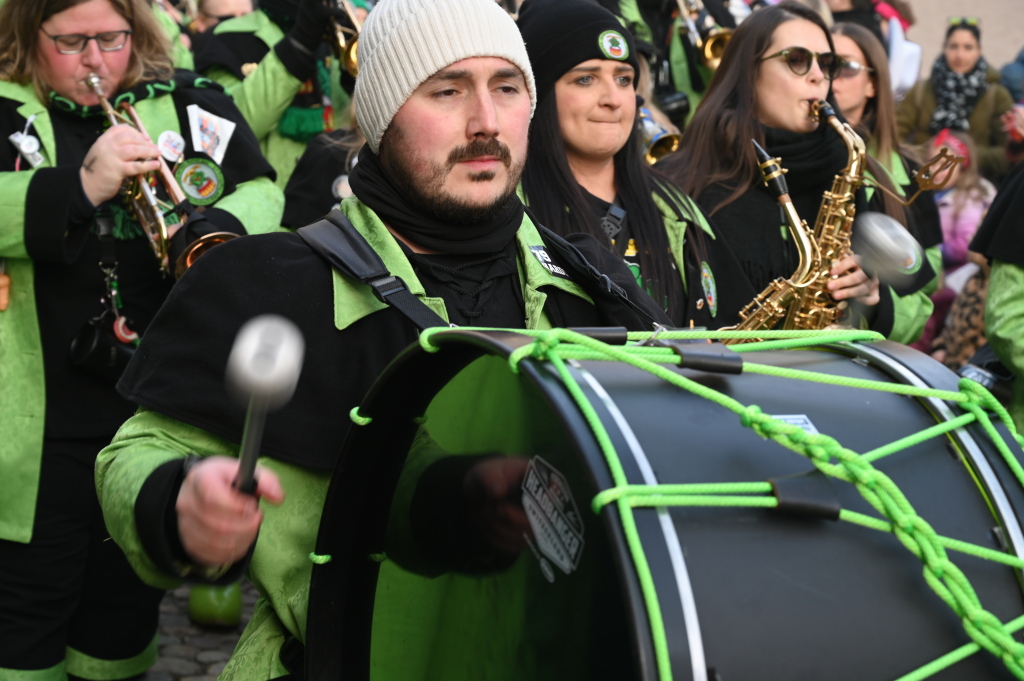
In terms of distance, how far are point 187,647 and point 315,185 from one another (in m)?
1.69

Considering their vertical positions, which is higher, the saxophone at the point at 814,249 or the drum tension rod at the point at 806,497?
the drum tension rod at the point at 806,497

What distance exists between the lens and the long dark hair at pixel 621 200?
3135 millimetres

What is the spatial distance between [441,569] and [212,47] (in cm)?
406

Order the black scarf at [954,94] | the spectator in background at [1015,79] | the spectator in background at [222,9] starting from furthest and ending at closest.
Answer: the spectator in background at [1015,79], the black scarf at [954,94], the spectator in background at [222,9]

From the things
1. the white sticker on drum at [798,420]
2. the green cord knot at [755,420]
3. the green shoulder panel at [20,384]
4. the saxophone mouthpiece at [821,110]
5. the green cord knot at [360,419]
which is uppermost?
the green cord knot at [755,420]

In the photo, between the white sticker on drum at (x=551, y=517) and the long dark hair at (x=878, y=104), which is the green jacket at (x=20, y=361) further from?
the long dark hair at (x=878, y=104)

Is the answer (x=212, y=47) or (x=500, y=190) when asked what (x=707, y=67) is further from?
(x=500, y=190)

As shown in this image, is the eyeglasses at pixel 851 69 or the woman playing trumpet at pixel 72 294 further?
the eyeglasses at pixel 851 69

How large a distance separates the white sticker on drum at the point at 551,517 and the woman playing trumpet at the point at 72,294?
1.99 meters

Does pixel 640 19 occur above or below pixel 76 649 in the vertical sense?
above

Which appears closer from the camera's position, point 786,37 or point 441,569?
point 441,569

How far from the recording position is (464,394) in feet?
5.16

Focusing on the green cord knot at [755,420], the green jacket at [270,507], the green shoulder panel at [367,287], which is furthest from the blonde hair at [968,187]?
the green cord knot at [755,420]

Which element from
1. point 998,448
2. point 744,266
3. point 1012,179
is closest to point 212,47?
point 744,266
